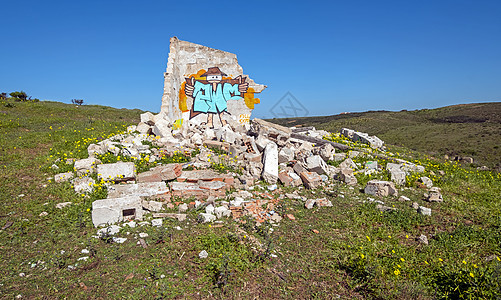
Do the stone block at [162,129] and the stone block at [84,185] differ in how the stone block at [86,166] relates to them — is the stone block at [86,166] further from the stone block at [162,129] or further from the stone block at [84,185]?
the stone block at [162,129]

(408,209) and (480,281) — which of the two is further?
(408,209)

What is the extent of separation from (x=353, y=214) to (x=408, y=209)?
147 centimetres

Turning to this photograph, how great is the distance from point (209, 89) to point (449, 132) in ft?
74.1


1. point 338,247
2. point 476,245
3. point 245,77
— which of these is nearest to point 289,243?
point 338,247

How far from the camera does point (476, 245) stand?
473 cm

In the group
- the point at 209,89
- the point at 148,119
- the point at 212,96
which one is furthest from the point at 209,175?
the point at 209,89

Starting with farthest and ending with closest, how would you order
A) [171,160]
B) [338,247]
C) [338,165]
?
[338,165] < [171,160] < [338,247]

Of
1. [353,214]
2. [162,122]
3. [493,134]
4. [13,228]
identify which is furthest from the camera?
[493,134]

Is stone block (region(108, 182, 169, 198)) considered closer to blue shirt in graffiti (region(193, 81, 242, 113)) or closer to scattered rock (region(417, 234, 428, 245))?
scattered rock (region(417, 234, 428, 245))

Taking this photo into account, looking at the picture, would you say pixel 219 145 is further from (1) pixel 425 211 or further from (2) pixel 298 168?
(1) pixel 425 211

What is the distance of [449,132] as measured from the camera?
2398cm

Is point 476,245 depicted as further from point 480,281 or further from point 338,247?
point 338,247

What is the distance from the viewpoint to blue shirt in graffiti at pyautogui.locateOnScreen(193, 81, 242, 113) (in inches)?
528

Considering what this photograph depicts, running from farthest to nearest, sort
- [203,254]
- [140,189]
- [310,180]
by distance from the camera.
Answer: [310,180] → [140,189] → [203,254]
